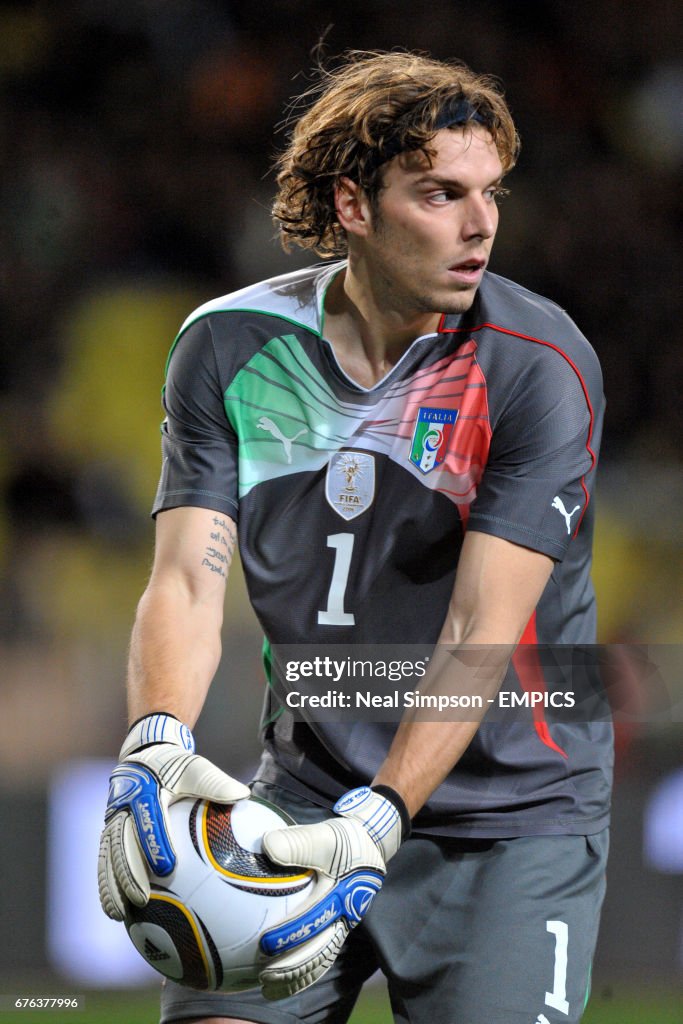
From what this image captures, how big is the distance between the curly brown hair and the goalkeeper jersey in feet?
0.83

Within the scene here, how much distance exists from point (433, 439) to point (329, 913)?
765mm

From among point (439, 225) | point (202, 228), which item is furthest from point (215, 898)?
point (202, 228)

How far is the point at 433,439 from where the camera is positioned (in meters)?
2.04

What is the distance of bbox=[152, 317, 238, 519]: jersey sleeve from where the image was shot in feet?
6.72

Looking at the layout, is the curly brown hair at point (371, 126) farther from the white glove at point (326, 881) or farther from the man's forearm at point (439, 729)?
the white glove at point (326, 881)

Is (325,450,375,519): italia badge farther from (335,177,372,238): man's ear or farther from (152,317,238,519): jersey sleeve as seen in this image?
(335,177,372,238): man's ear

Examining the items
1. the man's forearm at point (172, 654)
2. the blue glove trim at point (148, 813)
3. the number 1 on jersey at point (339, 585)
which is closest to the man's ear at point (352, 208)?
the number 1 on jersey at point (339, 585)

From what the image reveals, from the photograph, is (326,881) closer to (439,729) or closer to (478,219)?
(439,729)

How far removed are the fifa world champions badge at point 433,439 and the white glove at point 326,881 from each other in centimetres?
58

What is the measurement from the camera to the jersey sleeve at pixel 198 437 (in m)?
2.05

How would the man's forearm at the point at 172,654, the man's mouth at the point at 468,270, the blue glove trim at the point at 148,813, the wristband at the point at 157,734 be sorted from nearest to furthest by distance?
the blue glove trim at the point at 148,813, the wristband at the point at 157,734, the man's forearm at the point at 172,654, the man's mouth at the point at 468,270

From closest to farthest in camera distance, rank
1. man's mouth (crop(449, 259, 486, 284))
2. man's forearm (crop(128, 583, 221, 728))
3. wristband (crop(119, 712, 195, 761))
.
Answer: wristband (crop(119, 712, 195, 761)) < man's forearm (crop(128, 583, 221, 728)) < man's mouth (crop(449, 259, 486, 284))

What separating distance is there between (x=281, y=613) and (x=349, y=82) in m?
0.97

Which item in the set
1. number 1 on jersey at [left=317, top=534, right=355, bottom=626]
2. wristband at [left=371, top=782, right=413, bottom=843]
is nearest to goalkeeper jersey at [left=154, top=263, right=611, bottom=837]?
number 1 on jersey at [left=317, top=534, right=355, bottom=626]
